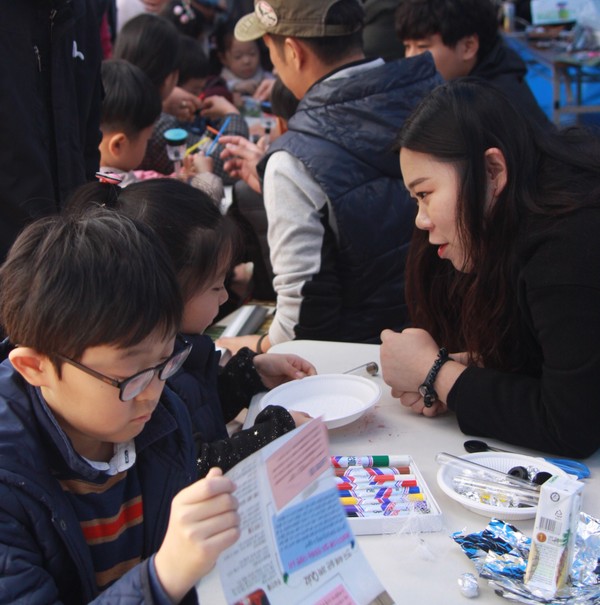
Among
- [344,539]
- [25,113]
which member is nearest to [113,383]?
[344,539]

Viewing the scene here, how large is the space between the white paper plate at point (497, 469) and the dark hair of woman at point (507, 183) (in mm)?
290

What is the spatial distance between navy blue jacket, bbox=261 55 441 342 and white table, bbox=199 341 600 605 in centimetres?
43

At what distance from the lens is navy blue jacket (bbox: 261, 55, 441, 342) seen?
2336 millimetres

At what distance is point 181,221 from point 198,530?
914mm

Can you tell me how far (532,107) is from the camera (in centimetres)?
336

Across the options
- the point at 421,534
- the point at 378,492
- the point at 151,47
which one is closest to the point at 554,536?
the point at 421,534

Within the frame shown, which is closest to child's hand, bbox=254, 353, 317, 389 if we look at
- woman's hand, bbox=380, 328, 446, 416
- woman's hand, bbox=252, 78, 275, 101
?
woman's hand, bbox=380, 328, 446, 416

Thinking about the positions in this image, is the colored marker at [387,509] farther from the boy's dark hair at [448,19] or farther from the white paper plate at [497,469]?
the boy's dark hair at [448,19]

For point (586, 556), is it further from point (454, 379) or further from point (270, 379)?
point (270, 379)

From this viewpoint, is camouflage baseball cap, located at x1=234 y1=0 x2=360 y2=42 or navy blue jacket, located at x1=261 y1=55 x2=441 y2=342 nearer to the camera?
navy blue jacket, located at x1=261 y1=55 x2=441 y2=342

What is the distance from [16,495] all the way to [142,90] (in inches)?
95.2

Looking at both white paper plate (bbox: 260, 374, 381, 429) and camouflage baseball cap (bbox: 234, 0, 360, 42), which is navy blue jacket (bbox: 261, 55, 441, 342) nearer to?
camouflage baseball cap (bbox: 234, 0, 360, 42)

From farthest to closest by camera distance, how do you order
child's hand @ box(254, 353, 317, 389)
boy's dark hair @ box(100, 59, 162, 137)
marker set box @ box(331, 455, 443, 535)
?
boy's dark hair @ box(100, 59, 162, 137) < child's hand @ box(254, 353, 317, 389) < marker set box @ box(331, 455, 443, 535)

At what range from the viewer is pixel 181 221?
67.0 inches
